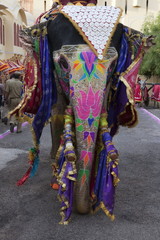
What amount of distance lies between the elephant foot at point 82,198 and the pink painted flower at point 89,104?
0.64 m

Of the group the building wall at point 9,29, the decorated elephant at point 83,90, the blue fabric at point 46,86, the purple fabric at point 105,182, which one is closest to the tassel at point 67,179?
the decorated elephant at point 83,90

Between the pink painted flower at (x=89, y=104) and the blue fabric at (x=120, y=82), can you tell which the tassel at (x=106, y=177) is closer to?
the pink painted flower at (x=89, y=104)

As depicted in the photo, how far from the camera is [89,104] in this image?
2.84 meters

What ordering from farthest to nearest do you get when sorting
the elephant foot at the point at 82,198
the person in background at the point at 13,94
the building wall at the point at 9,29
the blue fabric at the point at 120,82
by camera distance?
the building wall at the point at 9,29 < the person in background at the point at 13,94 < the blue fabric at the point at 120,82 < the elephant foot at the point at 82,198

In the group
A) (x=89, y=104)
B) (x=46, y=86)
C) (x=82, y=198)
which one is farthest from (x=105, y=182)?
(x=46, y=86)

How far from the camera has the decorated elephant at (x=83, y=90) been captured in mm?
2831

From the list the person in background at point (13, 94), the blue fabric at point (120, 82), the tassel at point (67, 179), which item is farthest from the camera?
the person in background at point (13, 94)

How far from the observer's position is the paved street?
276 centimetres

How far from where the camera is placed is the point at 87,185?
2.87 m

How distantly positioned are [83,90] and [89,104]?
142 millimetres

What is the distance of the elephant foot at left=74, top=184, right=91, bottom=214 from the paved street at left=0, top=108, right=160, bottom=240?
0.12 metres

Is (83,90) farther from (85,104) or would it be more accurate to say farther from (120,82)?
(120,82)

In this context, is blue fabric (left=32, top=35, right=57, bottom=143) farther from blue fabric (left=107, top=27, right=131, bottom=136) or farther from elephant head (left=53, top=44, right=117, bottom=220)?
blue fabric (left=107, top=27, right=131, bottom=136)

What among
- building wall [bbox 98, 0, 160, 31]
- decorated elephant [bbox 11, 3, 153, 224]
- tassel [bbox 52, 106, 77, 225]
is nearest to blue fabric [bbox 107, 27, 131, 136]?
decorated elephant [bbox 11, 3, 153, 224]
